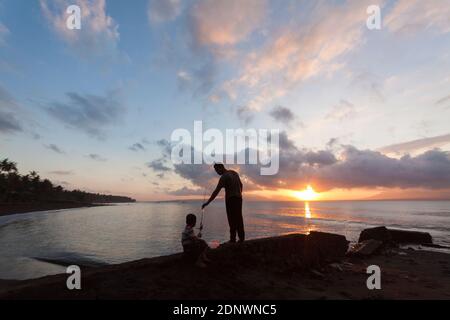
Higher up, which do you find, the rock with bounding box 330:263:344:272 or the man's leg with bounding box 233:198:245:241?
the man's leg with bounding box 233:198:245:241

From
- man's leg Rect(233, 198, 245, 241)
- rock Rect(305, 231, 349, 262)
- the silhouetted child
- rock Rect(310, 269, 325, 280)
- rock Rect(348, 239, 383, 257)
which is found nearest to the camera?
the silhouetted child

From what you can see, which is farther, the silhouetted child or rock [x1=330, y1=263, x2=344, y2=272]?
rock [x1=330, y1=263, x2=344, y2=272]

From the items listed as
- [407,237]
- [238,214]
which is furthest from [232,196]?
[407,237]

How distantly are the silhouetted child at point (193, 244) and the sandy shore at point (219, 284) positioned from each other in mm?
214

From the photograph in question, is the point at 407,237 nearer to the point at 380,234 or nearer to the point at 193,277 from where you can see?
the point at 380,234

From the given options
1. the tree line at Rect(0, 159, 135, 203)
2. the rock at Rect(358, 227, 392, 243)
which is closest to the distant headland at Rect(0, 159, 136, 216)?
the tree line at Rect(0, 159, 135, 203)

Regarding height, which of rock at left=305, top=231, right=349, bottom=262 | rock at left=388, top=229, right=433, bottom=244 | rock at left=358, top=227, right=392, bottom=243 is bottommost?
rock at left=388, top=229, right=433, bottom=244

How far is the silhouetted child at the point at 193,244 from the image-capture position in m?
6.29

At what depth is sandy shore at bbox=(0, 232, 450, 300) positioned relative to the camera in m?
4.88

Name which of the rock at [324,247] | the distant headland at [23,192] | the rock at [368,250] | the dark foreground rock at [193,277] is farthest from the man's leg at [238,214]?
the distant headland at [23,192]

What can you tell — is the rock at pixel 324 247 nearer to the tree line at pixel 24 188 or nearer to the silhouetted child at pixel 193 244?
the silhouetted child at pixel 193 244

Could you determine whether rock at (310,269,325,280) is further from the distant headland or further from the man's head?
the distant headland

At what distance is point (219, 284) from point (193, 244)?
3.53 ft
